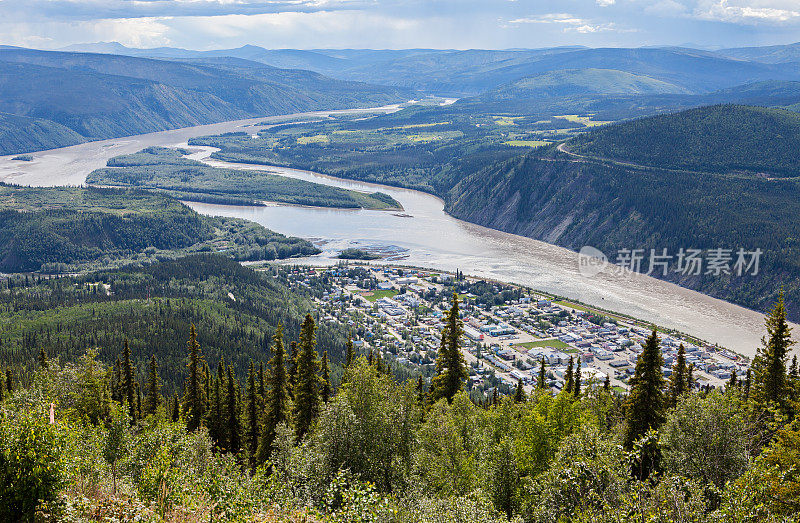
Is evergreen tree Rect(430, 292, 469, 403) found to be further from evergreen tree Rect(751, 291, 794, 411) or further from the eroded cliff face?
the eroded cliff face

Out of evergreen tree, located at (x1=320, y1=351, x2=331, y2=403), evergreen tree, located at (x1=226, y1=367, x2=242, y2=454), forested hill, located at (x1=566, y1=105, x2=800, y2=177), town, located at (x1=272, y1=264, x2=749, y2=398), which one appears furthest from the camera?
forested hill, located at (x1=566, y1=105, x2=800, y2=177)

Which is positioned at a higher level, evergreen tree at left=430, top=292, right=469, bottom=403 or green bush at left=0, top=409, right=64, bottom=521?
green bush at left=0, top=409, right=64, bottom=521

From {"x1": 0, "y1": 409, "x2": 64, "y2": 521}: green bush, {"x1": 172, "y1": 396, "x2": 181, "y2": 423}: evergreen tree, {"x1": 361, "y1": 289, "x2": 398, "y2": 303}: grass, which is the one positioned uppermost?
{"x1": 0, "y1": 409, "x2": 64, "y2": 521}: green bush

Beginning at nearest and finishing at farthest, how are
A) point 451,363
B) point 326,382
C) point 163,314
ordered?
point 451,363, point 326,382, point 163,314

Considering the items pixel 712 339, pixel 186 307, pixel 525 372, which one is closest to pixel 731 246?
pixel 712 339

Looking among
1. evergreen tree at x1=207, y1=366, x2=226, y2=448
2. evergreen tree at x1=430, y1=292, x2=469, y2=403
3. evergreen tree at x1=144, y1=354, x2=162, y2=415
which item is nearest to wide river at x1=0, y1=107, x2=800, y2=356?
evergreen tree at x1=430, y1=292, x2=469, y2=403

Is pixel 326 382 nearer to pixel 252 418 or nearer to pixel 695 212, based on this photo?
pixel 252 418

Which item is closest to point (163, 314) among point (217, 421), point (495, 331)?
point (495, 331)
